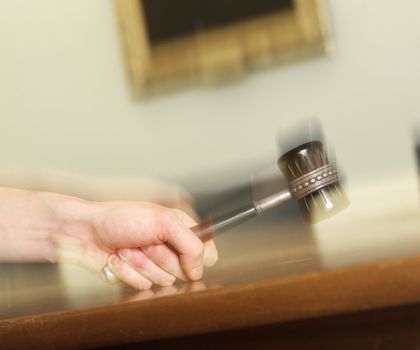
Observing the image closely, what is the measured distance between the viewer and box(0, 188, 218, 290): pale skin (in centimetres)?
81

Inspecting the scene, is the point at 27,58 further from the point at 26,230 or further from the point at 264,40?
the point at 26,230

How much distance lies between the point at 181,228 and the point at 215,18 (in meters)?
1.26

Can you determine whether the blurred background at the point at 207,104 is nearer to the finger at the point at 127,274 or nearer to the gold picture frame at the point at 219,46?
the gold picture frame at the point at 219,46

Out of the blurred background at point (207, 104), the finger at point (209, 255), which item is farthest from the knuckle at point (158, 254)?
the blurred background at point (207, 104)

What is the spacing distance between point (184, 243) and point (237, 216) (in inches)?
3.6

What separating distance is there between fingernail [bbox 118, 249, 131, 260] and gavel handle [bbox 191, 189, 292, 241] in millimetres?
96

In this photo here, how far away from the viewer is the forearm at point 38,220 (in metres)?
0.95

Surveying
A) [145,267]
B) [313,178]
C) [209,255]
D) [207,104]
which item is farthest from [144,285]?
[207,104]

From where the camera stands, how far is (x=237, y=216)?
2.79ft

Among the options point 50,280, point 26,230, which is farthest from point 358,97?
point 26,230

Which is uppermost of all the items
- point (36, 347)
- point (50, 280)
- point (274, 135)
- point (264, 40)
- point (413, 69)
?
point (264, 40)

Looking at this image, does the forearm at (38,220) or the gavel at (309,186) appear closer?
the gavel at (309,186)

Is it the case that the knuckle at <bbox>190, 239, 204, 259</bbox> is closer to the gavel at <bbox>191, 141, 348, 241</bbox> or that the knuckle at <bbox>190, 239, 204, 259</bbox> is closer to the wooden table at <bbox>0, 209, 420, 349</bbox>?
the gavel at <bbox>191, 141, 348, 241</bbox>

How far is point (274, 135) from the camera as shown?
76.3 inches
